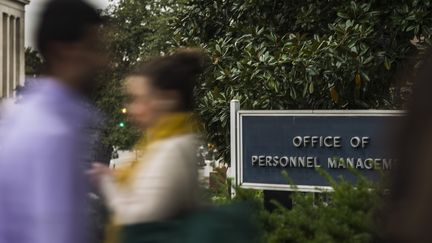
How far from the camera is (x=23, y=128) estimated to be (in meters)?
2.48

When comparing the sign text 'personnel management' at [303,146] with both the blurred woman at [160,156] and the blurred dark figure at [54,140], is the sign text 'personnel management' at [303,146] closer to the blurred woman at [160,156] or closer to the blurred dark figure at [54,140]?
the blurred woman at [160,156]

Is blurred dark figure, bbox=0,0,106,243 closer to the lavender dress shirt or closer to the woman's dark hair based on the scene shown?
the lavender dress shirt

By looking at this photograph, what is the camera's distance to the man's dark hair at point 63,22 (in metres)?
2.66

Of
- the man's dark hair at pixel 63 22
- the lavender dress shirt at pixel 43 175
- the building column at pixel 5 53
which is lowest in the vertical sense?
the lavender dress shirt at pixel 43 175

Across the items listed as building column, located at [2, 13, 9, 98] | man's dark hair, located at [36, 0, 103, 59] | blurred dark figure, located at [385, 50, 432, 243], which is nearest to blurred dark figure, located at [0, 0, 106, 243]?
man's dark hair, located at [36, 0, 103, 59]

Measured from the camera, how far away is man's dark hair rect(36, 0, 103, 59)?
266cm

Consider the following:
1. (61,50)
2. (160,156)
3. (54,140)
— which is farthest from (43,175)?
(160,156)

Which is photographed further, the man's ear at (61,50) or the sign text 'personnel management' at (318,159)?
the sign text 'personnel management' at (318,159)

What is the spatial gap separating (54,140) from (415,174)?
113cm

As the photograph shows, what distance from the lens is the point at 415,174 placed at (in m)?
1.87

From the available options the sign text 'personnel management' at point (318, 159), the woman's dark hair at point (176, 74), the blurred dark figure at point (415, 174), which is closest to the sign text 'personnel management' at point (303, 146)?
the sign text 'personnel management' at point (318, 159)

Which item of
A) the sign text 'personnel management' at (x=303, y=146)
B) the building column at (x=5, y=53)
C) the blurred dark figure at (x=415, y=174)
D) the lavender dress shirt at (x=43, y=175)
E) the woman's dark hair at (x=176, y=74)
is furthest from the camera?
the building column at (x=5, y=53)

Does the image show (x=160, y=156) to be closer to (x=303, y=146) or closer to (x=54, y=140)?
(x=54, y=140)

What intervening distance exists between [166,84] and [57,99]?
0.63 meters
